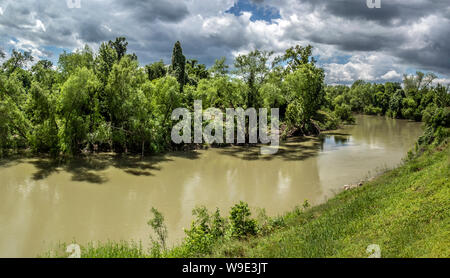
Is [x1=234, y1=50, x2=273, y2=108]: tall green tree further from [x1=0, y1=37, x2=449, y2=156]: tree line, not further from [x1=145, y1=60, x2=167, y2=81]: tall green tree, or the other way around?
[x1=145, y1=60, x2=167, y2=81]: tall green tree

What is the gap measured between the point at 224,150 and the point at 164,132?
20.4 ft

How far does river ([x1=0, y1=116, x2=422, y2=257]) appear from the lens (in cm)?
1152

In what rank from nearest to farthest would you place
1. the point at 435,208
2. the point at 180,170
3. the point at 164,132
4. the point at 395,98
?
the point at 435,208 → the point at 180,170 → the point at 164,132 → the point at 395,98

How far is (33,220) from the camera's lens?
1227cm

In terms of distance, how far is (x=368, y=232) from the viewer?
7.17m

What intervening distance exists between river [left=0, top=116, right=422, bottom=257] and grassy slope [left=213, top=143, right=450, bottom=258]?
4533 mm

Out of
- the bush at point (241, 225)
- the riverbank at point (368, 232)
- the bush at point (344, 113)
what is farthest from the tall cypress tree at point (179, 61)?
the riverbank at point (368, 232)

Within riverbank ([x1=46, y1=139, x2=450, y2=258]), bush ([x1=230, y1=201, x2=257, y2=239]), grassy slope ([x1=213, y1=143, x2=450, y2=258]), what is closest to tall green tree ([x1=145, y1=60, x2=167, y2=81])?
bush ([x1=230, y1=201, x2=257, y2=239])

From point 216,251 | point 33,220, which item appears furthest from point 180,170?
point 216,251

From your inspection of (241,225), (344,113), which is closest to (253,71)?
(241,225)

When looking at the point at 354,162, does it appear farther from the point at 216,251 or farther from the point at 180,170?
the point at 216,251

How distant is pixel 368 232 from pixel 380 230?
286 mm

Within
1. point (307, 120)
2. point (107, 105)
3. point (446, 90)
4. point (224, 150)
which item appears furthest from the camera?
point (446, 90)

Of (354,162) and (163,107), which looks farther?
(163,107)
